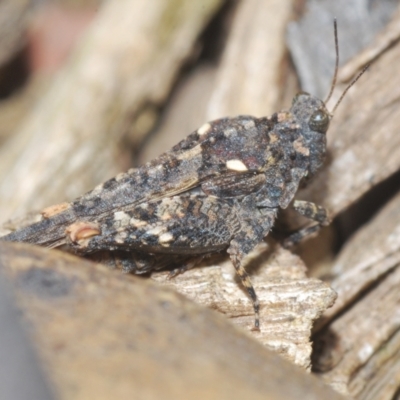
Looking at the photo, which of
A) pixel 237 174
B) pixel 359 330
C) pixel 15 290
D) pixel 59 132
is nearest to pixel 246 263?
pixel 237 174

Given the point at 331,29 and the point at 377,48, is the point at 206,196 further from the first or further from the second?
the point at 331,29

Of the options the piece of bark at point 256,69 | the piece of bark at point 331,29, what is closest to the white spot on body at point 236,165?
the piece of bark at point 256,69

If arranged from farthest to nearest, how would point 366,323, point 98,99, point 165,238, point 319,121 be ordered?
point 98,99
point 366,323
point 319,121
point 165,238

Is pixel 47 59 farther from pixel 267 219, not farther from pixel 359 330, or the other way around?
pixel 359 330

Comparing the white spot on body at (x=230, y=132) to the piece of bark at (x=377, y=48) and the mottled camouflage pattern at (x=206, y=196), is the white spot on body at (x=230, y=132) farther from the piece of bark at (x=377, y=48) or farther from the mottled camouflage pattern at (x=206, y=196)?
the piece of bark at (x=377, y=48)

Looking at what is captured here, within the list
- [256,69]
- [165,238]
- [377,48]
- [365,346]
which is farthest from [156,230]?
[377,48]

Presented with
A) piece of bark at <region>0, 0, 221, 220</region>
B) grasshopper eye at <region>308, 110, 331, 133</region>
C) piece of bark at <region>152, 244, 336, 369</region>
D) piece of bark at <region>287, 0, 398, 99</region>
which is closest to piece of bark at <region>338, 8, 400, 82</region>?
piece of bark at <region>287, 0, 398, 99</region>

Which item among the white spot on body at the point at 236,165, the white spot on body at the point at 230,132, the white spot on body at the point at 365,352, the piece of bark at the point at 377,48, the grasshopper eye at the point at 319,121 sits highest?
the piece of bark at the point at 377,48
